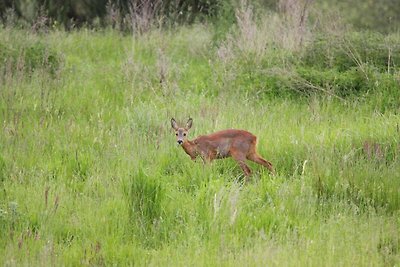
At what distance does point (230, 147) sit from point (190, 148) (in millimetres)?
474

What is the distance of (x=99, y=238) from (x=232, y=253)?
1.17m

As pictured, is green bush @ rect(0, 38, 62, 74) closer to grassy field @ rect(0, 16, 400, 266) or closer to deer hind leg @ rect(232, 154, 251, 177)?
grassy field @ rect(0, 16, 400, 266)

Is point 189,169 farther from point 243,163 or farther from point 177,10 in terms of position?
point 177,10

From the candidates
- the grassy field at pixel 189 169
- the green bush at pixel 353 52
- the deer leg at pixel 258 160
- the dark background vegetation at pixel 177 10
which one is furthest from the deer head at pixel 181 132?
the dark background vegetation at pixel 177 10

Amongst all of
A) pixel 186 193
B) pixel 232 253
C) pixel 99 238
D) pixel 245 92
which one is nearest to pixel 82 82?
pixel 245 92

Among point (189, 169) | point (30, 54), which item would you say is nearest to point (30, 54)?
point (30, 54)

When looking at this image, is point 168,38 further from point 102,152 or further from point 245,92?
point 102,152

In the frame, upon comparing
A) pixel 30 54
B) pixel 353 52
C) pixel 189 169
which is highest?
pixel 353 52

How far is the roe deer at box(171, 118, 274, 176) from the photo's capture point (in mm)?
7750

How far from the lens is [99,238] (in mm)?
6246

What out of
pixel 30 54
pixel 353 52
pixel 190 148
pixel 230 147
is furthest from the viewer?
pixel 30 54

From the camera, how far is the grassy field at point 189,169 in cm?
598

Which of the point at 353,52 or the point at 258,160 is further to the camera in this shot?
the point at 353,52

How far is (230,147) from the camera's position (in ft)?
25.6
